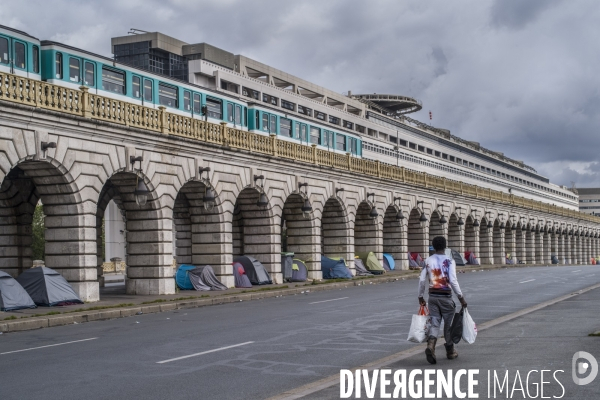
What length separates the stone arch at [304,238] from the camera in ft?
126

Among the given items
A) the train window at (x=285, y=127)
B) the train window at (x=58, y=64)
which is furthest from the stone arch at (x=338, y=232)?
the train window at (x=58, y=64)

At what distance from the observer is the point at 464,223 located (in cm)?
6228

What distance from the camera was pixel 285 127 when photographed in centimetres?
3959

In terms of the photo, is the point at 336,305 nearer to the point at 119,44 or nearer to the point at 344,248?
the point at 344,248

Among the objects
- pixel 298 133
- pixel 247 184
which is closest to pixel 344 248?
pixel 298 133

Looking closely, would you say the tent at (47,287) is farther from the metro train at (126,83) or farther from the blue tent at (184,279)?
the blue tent at (184,279)

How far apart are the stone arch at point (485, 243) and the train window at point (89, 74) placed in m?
48.0

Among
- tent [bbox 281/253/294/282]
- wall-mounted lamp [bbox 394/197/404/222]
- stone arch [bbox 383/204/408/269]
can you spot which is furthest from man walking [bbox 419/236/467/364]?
stone arch [bbox 383/204/408/269]

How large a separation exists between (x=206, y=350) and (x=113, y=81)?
16234 millimetres

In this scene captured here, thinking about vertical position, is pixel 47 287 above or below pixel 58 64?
below

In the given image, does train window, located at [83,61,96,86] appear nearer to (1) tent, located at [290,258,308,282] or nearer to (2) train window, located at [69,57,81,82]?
(2) train window, located at [69,57,81,82]

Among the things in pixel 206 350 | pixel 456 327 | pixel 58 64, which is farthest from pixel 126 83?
pixel 456 327

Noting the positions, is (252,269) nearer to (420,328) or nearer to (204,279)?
(204,279)

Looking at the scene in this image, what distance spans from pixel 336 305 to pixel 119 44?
55421mm
